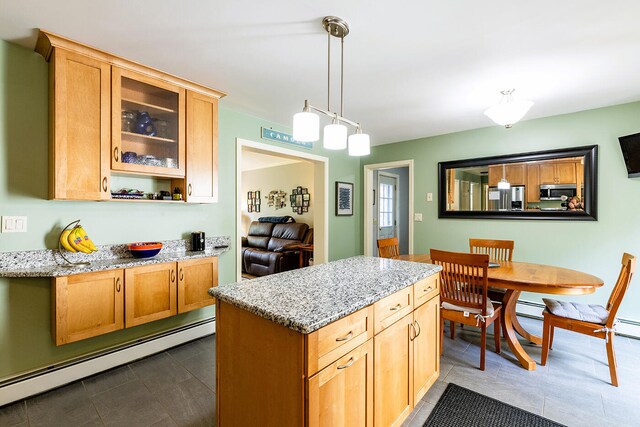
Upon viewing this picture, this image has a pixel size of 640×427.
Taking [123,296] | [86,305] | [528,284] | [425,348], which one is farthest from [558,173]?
[86,305]

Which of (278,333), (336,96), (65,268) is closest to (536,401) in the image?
(278,333)

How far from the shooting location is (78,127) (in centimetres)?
203

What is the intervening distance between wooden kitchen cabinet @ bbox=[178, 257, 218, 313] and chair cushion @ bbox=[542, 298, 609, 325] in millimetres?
2834

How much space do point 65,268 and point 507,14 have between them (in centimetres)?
325

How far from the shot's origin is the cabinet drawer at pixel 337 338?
108cm

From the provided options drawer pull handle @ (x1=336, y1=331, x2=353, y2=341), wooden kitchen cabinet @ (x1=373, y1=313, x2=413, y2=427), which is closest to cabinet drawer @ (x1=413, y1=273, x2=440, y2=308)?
wooden kitchen cabinet @ (x1=373, y1=313, x2=413, y2=427)

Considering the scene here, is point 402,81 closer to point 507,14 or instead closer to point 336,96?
point 336,96

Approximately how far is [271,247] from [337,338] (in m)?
4.68

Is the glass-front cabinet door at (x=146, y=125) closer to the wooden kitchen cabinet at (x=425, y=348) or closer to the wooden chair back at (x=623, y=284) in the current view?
the wooden kitchen cabinet at (x=425, y=348)

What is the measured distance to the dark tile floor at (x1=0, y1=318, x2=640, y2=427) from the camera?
183cm

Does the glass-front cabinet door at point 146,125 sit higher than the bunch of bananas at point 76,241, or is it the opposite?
the glass-front cabinet door at point 146,125

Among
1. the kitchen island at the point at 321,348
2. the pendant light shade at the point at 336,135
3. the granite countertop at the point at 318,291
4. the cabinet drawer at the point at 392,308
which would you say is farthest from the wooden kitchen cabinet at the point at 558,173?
the pendant light shade at the point at 336,135

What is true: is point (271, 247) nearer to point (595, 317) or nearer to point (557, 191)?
point (557, 191)

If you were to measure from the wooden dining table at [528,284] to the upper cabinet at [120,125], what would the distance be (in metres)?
2.65
